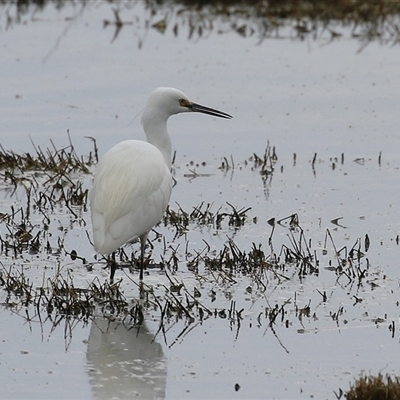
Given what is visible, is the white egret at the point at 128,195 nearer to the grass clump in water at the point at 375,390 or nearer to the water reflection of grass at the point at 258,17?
the grass clump in water at the point at 375,390

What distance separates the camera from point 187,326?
21.4ft

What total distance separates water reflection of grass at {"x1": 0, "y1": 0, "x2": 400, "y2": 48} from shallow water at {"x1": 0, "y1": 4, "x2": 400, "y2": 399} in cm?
35

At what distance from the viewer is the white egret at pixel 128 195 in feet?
23.5

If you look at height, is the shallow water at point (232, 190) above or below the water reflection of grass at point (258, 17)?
below

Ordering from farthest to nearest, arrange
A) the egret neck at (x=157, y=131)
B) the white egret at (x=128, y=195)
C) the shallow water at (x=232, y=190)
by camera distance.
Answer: the egret neck at (x=157, y=131) → the white egret at (x=128, y=195) → the shallow water at (x=232, y=190)

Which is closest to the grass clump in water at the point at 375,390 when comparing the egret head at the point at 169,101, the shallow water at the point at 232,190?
the shallow water at the point at 232,190

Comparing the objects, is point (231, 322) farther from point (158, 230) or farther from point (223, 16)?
point (223, 16)

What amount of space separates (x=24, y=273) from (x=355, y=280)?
7.68ft

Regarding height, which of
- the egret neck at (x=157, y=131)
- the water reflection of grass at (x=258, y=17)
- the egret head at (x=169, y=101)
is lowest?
the water reflection of grass at (x=258, y=17)

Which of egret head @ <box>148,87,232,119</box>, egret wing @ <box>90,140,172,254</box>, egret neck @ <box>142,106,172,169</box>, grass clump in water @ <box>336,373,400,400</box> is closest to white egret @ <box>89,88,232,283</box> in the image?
egret wing @ <box>90,140,172,254</box>

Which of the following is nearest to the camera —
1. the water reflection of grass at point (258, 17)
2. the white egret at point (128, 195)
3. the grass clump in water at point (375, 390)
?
the grass clump in water at point (375, 390)

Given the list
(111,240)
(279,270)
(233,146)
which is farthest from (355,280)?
(233,146)

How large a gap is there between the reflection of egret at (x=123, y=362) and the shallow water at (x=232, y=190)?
0.04ft

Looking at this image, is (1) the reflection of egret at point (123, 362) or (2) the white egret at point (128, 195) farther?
(2) the white egret at point (128, 195)
